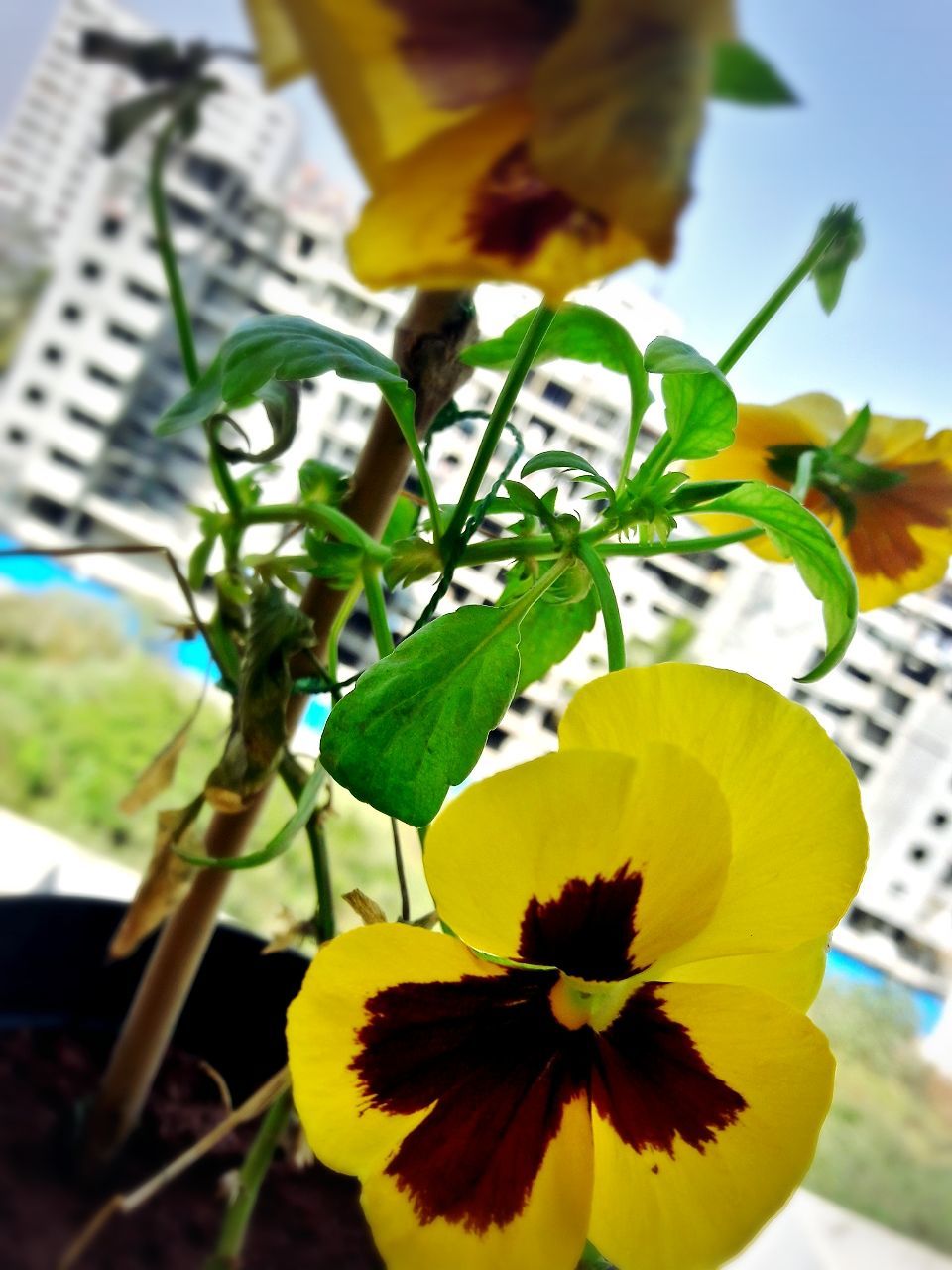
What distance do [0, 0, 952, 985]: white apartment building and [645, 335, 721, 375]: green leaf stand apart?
4.1 inches

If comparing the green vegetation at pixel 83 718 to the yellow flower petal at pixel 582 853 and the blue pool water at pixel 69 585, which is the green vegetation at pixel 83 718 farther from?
the yellow flower petal at pixel 582 853

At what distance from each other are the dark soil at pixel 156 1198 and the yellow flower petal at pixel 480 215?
0.46 metres

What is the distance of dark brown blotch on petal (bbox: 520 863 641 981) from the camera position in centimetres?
22

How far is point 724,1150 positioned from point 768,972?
4 cm

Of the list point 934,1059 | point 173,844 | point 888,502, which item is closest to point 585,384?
point 888,502

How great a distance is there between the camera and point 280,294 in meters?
0.57

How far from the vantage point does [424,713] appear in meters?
0.25

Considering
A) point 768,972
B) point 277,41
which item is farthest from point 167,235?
point 768,972

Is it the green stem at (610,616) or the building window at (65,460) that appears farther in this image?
the building window at (65,460)

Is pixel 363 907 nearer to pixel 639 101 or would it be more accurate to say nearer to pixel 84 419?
pixel 639 101

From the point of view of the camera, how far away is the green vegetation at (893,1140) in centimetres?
83

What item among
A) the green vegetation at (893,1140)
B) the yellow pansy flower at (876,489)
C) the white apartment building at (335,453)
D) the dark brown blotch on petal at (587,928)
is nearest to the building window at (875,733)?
the white apartment building at (335,453)

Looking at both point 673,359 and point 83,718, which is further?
point 83,718

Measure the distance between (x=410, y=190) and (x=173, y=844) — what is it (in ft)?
0.91
